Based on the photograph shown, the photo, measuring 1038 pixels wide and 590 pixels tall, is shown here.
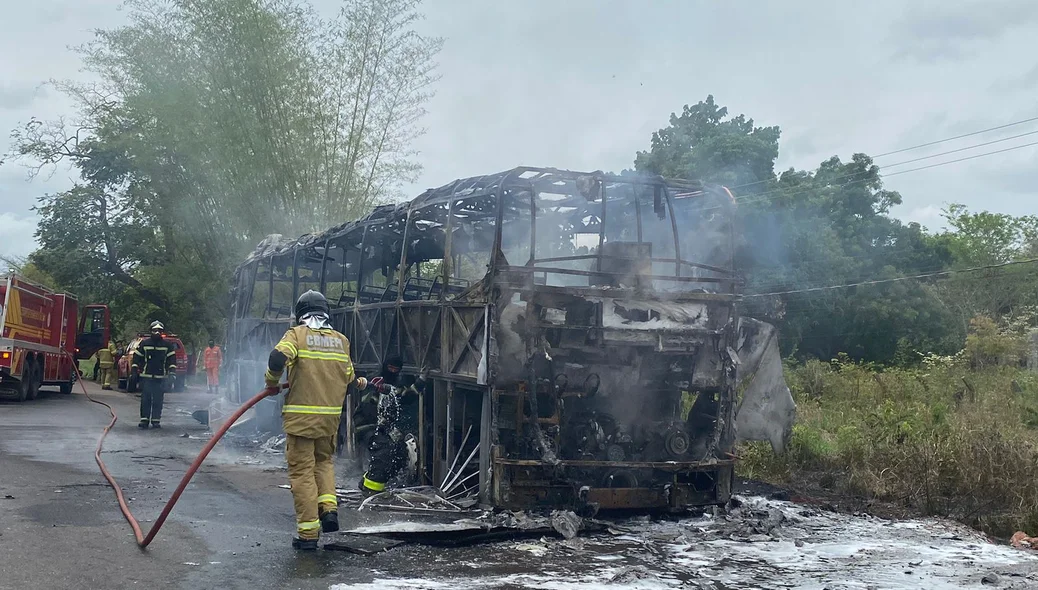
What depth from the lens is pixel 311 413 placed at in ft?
22.0

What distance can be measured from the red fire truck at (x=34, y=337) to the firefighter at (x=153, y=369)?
541 centimetres

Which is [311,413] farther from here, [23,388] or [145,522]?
[23,388]

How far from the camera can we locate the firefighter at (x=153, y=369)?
14.8 meters

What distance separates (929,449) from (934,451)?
0.07 meters

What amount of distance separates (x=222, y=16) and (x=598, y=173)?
18.2 metres

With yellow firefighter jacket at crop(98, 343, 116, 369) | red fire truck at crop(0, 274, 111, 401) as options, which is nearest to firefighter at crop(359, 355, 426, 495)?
red fire truck at crop(0, 274, 111, 401)

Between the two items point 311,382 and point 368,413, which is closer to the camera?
point 311,382

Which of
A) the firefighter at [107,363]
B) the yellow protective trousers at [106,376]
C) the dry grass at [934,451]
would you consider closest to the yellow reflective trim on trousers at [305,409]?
the dry grass at [934,451]

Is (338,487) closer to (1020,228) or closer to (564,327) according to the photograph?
→ (564,327)

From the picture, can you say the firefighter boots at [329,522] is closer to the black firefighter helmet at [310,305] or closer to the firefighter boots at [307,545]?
the firefighter boots at [307,545]

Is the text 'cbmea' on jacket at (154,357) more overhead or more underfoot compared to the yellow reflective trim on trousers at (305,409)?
more overhead

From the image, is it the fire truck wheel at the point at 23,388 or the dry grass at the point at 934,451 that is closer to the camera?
the dry grass at the point at 934,451

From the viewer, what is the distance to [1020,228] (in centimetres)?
4503

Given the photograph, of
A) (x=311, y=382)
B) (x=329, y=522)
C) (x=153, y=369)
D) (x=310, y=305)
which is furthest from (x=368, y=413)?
(x=153, y=369)
